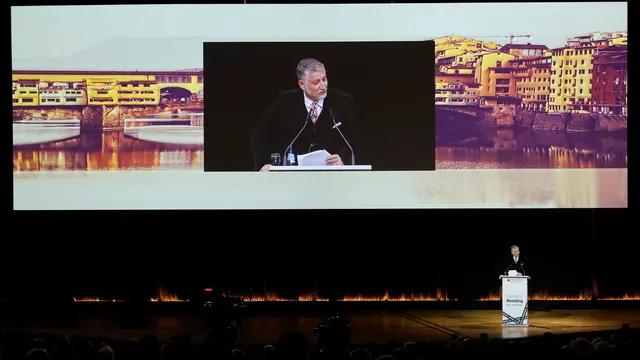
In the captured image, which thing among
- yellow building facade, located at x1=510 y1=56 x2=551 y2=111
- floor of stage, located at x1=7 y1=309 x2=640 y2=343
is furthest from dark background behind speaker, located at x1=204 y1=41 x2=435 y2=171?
floor of stage, located at x1=7 y1=309 x2=640 y2=343

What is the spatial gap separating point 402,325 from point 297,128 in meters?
2.45

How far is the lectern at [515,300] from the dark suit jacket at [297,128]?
2257 mm

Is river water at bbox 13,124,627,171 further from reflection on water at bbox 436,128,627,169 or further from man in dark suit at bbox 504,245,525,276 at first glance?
man in dark suit at bbox 504,245,525,276

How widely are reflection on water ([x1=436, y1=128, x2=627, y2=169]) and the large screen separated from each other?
16 mm

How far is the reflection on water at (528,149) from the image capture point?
11.5m

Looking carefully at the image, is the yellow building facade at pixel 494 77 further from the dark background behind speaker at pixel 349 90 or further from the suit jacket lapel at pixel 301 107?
the suit jacket lapel at pixel 301 107

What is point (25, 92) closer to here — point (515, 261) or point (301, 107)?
point (301, 107)

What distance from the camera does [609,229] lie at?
1200 cm

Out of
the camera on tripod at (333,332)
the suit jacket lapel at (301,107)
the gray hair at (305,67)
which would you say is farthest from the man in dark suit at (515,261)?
the camera on tripod at (333,332)

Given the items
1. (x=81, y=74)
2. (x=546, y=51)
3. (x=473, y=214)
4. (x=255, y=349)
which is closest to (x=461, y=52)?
(x=546, y=51)

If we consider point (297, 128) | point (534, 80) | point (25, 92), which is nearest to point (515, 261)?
point (534, 80)

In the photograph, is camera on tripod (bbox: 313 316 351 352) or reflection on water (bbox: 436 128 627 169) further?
reflection on water (bbox: 436 128 627 169)

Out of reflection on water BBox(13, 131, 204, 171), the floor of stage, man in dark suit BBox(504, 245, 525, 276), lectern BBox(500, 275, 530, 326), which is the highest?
reflection on water BBox(13, 131, 204, 171)

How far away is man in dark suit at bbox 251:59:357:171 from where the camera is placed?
11.5m
